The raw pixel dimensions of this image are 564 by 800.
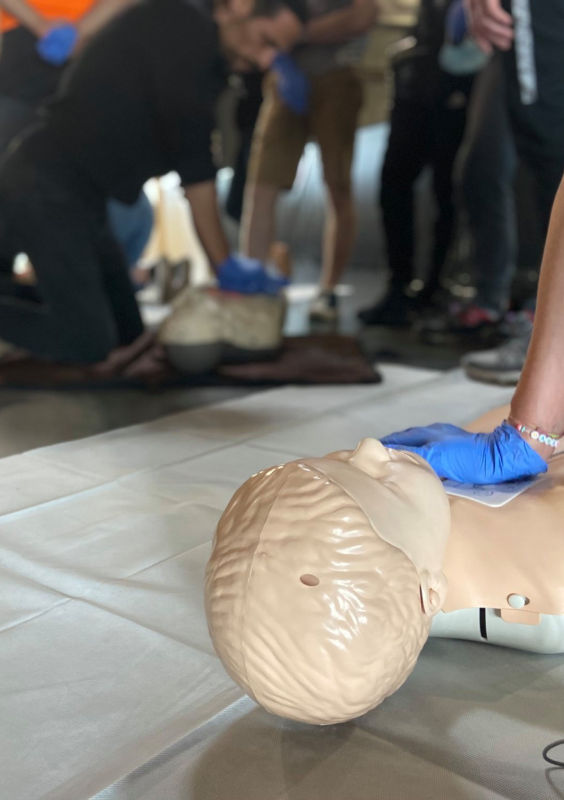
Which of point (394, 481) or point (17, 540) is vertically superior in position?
point (394, 481)

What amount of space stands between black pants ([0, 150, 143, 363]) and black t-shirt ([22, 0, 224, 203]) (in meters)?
0.09

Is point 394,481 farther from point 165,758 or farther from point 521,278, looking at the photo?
point 521,278

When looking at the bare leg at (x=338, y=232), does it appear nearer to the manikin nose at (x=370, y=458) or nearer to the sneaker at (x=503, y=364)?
the sneaker at (x=503, y=364)

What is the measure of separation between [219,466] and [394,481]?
34.6 inches

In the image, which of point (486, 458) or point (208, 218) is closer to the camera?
point (486, 458)

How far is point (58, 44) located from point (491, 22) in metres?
1.72

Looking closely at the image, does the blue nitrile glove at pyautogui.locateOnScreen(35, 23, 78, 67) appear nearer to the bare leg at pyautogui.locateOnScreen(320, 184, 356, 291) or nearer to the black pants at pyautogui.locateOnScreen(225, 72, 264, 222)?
the black pants at pyautogui.locateOnScreen(225, 72, 264, 222)

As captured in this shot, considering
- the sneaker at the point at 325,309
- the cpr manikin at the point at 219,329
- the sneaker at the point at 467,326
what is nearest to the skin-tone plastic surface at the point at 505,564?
the cpr manikin at the point at 219,329

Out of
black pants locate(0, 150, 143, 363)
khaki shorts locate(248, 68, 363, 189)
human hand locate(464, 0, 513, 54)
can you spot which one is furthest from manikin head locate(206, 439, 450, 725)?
khaki shorts locate(248, 68, 363, 189)

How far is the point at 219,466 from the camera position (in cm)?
156

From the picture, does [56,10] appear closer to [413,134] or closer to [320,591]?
[413,134]

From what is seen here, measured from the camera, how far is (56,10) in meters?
3.10

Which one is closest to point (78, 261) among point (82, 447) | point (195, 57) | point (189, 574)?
point (195, 57)

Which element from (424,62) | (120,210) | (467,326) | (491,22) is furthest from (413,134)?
(120,210)
